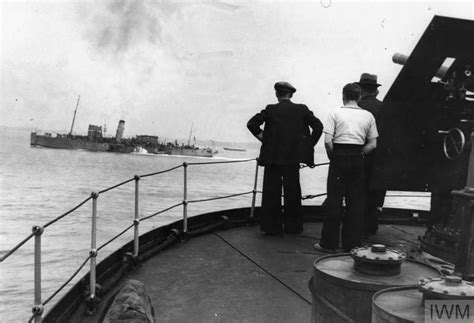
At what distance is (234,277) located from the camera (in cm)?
412

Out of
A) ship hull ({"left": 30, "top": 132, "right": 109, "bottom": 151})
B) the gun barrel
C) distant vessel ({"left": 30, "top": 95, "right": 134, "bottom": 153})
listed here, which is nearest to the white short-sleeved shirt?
the gun barrel

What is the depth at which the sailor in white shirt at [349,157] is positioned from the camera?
4.35m

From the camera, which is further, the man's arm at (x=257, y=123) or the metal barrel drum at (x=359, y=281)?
the man's arm at (x=257, y=123)

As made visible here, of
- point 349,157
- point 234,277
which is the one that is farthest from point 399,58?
point 234,277

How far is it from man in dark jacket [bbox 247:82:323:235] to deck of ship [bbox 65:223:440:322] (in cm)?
54

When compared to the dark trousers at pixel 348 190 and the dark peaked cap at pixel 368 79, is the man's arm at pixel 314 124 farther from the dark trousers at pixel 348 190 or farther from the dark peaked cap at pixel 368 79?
the dark trousers at pixel 348 190

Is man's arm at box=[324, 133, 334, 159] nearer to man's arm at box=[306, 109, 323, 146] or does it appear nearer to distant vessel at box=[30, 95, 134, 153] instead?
man's arm at box=[306, 109, 323, 146]

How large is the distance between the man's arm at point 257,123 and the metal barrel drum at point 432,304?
11.8 ft

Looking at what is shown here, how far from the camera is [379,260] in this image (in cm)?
210

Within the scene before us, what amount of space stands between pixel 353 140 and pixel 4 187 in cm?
4479

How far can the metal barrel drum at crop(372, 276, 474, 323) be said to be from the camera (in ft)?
5.03

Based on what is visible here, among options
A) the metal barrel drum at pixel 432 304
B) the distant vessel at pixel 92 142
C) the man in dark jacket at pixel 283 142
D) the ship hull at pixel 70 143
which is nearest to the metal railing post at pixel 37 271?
the metal barrel drum at pixel 432 304

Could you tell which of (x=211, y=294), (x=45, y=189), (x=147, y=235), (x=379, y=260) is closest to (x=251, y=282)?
(x=211, y=294)

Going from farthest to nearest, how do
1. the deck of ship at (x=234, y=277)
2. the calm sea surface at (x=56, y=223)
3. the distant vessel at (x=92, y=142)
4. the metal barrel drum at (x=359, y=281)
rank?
the distant vessel at (x=92, y=142) → the calm sea surface at (x=56, y=223) → the deck of ship at (x=234, y=277) → the metal barrel drum at (x=359, y=281)
